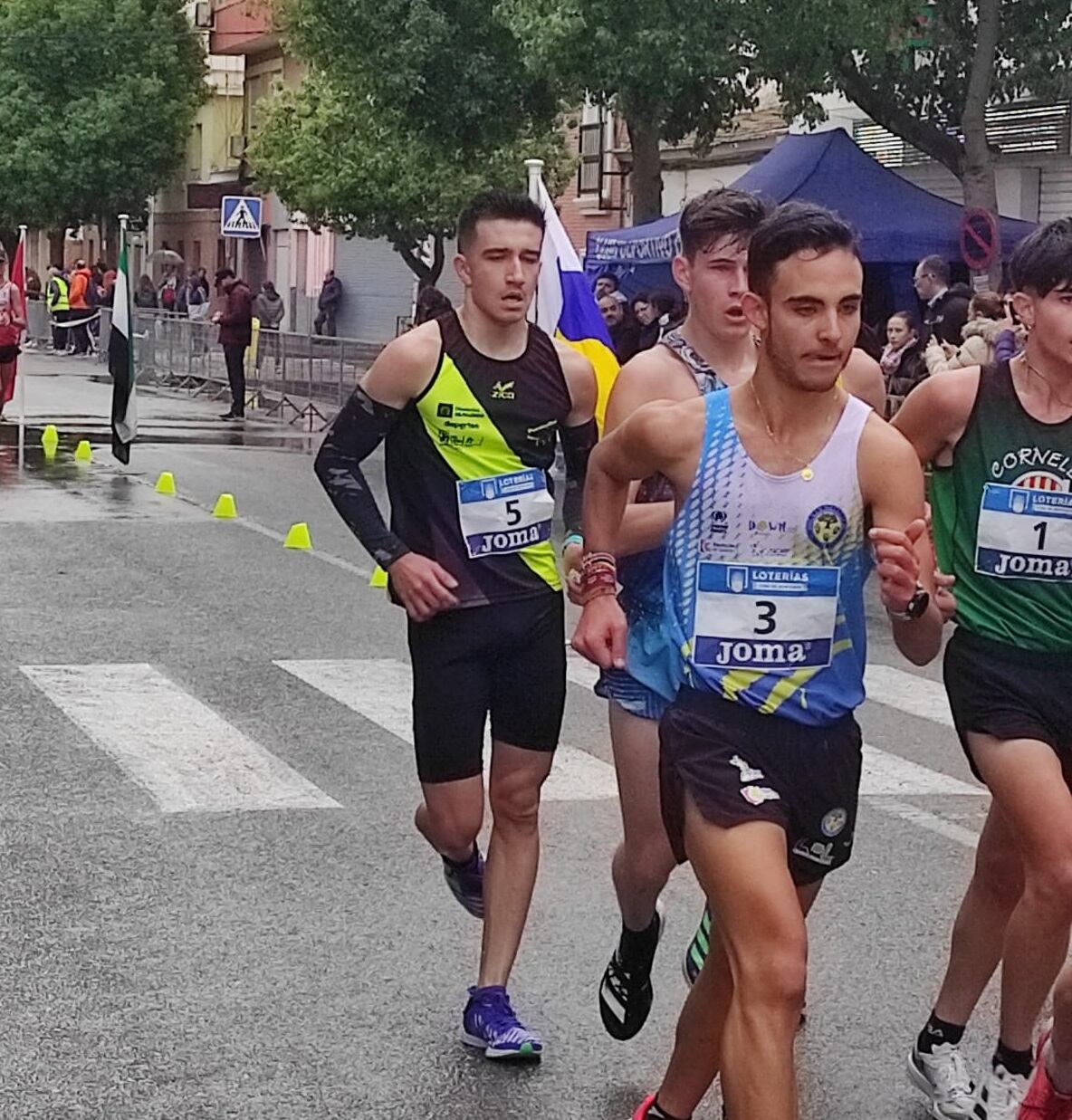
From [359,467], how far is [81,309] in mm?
42012

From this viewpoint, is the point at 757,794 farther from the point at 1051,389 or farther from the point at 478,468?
the point at 478,468

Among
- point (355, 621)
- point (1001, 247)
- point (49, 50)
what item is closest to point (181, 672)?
point (355, 621)

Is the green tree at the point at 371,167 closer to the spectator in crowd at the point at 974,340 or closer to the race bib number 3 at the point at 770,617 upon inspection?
the spectator in crowd at the point at 974,340

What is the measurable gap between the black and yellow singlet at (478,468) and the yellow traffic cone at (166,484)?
1285 centimetres

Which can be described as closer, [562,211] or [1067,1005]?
[1067,1005]

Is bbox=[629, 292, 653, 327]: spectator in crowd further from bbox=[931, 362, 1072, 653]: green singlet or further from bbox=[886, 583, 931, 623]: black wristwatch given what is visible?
bbox=[886, 583, 931, 623]: black wristwatch

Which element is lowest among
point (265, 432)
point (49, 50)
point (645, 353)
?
point (265, 432)

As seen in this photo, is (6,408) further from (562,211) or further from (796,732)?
(796,732)

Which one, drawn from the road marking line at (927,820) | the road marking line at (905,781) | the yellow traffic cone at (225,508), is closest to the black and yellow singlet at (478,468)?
the road marking line at (927,820)

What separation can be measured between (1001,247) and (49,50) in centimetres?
4186

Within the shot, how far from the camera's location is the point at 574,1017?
5.66 metres

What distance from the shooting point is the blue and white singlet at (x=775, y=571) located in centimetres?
425

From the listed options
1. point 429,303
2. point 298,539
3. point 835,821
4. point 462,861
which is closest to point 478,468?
point 462,861

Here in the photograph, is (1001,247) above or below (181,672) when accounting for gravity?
above
